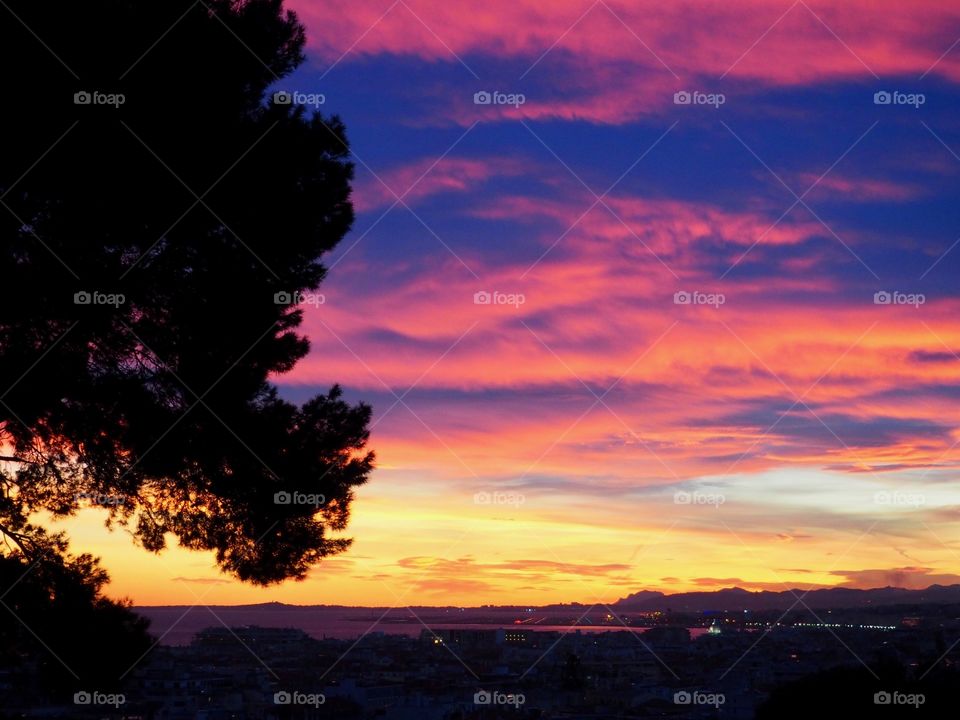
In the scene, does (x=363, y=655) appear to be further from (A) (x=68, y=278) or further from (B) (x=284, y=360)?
(A) (x=68, y=278)

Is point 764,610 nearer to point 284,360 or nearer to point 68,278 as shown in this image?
point 284,360

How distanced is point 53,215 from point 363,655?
5.70 metres

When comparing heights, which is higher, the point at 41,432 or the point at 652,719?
the point at 41,432

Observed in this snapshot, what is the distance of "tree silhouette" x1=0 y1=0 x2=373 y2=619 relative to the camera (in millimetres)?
8344

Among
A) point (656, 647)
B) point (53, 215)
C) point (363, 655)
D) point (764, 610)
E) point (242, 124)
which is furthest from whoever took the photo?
point (764, 610)

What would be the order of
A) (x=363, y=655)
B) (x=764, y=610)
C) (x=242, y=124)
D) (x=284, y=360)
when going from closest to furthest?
(x=242, y=124) → (x=284, y=360) → (x=363, y=655) → (x=764, y=610)

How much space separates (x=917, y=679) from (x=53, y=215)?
8.85 m

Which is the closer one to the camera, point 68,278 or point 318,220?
point 68,278

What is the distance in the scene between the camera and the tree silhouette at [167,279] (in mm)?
8344

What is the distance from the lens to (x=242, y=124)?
9195mm

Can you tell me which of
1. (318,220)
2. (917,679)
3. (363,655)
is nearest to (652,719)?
(917,679)

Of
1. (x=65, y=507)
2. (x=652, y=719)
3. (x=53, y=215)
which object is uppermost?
(x=53, y=215)

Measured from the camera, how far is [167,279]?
902 centimetres

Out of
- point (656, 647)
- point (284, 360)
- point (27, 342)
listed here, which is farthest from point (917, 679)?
point (27, 342)
